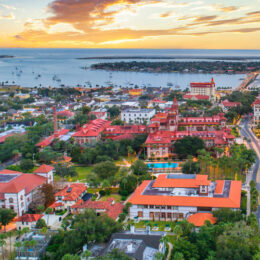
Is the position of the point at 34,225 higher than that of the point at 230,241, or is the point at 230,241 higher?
the point at 230,241

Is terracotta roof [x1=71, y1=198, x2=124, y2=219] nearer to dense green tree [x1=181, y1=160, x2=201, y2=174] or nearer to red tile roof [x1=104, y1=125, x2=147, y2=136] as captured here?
dense green tree [x1=181, y1=160, x2=201, y2=174]

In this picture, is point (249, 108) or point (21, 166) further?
point (249, 108)

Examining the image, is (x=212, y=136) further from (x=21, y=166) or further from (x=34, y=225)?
(x=34, y=225)

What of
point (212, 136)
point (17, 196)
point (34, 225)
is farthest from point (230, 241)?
point (212, 136)

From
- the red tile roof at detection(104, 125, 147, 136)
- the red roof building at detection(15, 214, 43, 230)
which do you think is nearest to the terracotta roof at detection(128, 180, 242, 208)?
the red roof building at detection(15, 214, 43, 230)

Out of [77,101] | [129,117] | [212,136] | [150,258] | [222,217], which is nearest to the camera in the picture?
[150,258]

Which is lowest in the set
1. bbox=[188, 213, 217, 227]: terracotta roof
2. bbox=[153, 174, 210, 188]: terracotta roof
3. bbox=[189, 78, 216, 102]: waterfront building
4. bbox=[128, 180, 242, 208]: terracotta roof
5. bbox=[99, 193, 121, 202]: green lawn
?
bbox=[99, 193, 121, 202]: green lawn
